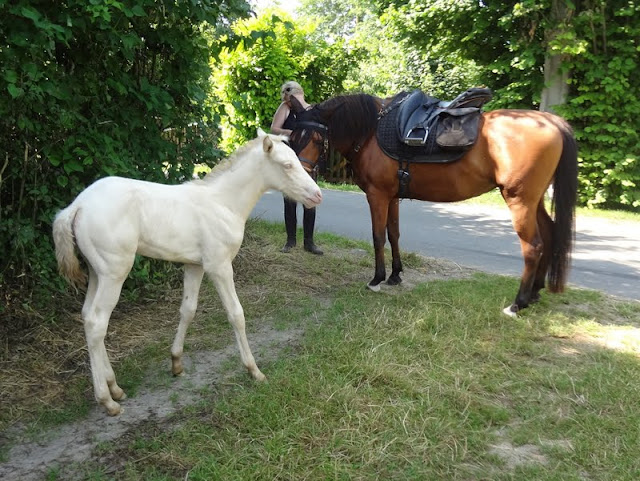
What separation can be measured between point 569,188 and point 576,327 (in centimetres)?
116

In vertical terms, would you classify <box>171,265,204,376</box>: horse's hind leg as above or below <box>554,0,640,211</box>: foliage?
below

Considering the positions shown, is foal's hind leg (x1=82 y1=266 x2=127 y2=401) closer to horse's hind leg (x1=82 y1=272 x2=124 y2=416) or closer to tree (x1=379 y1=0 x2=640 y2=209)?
horse's hind leg (x1=82 y1=272 x2=124 y2=416)

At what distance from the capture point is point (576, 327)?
13.2 ft

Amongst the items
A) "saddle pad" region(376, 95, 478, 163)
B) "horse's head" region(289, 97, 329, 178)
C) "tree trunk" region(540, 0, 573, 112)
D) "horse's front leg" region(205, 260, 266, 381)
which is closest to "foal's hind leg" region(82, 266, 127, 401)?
"horse's front leg" region(205, 260, 266, 381)

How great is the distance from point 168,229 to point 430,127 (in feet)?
8.55

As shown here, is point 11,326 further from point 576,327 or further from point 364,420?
point 576,327

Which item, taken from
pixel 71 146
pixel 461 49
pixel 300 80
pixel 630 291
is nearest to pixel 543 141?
pixel 630 291

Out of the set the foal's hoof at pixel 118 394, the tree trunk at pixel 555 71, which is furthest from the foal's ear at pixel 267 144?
the tree trunk at pixel 555 71

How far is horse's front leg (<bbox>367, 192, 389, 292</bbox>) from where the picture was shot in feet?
15.5

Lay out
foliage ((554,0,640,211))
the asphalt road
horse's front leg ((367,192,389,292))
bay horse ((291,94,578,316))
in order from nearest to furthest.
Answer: bay horse ((291,94,578,316)), horse's front leg ((367,192,389,292)), the asphalt road, foliage ((554,0,640,211))

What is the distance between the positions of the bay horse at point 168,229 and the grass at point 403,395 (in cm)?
43

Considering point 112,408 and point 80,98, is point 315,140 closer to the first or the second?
point 80,98

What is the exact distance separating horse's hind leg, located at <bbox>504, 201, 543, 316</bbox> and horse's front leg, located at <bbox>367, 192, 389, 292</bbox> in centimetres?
113

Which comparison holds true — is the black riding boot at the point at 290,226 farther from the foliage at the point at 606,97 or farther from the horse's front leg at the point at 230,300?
the foliage at the point at 606,97
